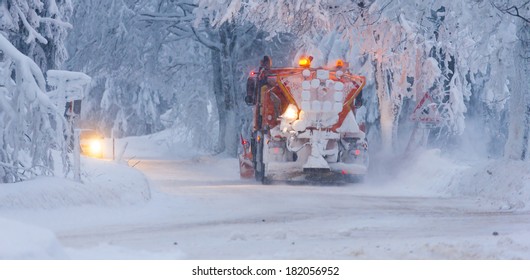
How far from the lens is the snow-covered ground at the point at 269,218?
9.49m

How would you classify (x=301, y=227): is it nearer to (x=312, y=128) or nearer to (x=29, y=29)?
(x=29, y=29)

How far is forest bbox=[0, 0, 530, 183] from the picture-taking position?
14195 millimetres

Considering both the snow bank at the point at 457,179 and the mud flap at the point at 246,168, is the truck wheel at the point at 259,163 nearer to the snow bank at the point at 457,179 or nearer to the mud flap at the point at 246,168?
the mud flap at the point at 246,168

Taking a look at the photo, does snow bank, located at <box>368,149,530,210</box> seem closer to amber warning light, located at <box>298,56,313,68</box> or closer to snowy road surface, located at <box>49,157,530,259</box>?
snowy road surface, located at <box>49,157,530,259</box>

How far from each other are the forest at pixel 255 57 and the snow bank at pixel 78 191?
344mm

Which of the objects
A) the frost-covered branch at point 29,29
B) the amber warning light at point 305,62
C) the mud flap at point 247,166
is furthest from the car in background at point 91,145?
the frost-covered branch at point 29,29

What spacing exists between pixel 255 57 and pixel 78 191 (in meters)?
22.0

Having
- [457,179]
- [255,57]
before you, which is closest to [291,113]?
[457,179]

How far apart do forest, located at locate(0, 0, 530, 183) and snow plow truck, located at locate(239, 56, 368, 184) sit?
109 centimetres

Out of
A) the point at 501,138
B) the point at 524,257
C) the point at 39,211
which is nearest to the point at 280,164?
the point at 39,211

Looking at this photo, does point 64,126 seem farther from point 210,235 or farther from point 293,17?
point 293,17

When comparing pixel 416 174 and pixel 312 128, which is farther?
pixel 416 174

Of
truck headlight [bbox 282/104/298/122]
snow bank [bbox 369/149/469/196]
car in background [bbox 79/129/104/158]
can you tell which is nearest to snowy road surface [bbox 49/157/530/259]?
snow bank [bbox 369/149/469/196]

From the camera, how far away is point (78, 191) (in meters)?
14.1
